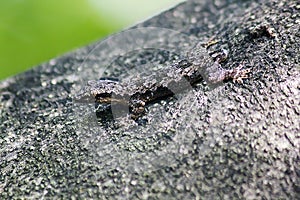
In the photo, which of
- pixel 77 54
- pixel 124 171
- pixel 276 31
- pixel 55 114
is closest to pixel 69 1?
pixel 77 54

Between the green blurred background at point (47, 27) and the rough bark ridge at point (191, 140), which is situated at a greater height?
the green blurred background at point (47, 27)

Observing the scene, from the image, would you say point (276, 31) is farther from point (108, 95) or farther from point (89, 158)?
point (89, 158)

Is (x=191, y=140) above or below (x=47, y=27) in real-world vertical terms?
below

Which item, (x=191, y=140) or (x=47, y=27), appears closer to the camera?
(x=191, y=140)

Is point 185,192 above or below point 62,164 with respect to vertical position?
below
